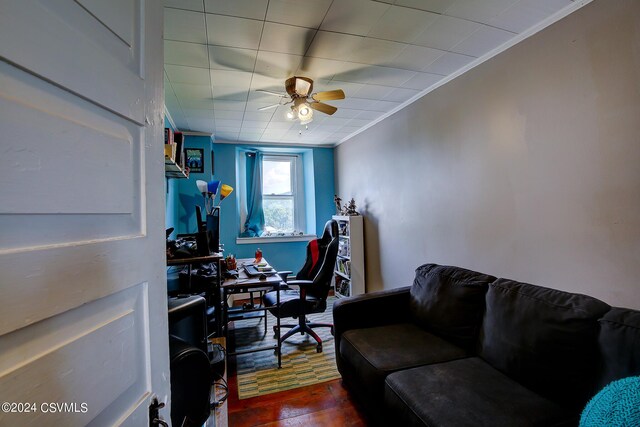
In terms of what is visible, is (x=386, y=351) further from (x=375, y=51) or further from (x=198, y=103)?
(x=198, y=103)

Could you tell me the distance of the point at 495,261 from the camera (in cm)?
219

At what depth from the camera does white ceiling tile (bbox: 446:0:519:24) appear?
1655 mm

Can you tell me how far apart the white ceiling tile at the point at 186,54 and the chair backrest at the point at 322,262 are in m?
1.97

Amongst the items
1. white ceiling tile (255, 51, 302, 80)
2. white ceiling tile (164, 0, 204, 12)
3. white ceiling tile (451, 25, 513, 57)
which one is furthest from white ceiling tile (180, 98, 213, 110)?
white ceiling tile (451, 25, 513, 57)

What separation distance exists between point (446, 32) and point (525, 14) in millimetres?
450

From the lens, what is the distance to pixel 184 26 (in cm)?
179

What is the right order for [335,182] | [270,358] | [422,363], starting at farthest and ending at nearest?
1. [335,182]
2. [270,358]
3. [422,363]

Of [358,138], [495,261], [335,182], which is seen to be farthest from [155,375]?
[335,182]

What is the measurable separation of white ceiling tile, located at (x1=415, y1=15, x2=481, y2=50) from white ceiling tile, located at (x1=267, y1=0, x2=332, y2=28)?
74 cm

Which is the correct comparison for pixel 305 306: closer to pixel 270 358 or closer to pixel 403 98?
pixel 270 358

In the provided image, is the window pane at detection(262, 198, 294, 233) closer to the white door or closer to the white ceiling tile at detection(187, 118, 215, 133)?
the white ceiling tile at detection(187, 118, 215, 133)

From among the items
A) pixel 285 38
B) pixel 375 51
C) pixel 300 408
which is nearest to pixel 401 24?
pixel 375 51

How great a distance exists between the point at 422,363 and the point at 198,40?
99.3 inches


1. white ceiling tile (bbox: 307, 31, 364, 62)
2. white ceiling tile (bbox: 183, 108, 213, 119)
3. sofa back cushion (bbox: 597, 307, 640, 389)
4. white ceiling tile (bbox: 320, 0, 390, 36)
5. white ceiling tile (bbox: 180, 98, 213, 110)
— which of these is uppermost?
white ceiling tile (bbox: 183, 108, 213, 119)
